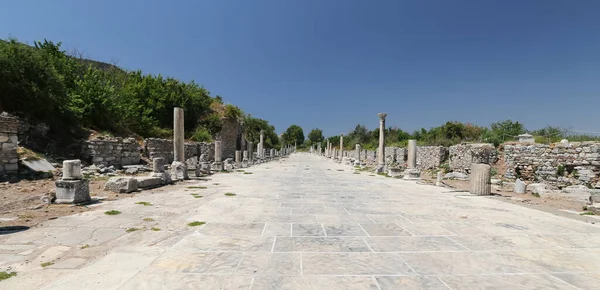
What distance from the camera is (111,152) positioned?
17453 millimetres

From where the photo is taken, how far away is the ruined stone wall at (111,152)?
16516 mm

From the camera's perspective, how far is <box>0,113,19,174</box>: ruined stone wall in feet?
34.8

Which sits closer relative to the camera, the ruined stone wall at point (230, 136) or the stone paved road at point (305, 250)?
the stone paved road at point (305, 250)

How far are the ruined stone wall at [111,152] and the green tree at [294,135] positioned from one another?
94605 millimetres

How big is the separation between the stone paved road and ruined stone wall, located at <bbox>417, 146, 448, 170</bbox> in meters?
17.9

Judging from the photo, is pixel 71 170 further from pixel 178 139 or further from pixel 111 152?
pixel 111 152

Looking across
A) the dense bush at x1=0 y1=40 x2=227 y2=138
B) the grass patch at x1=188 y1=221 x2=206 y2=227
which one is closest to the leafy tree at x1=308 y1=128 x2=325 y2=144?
the dense bush at x1=0 y1=40 x2=227 y2=138

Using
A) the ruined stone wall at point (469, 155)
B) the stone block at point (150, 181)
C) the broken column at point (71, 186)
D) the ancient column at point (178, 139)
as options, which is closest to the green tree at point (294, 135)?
the ruined stone wall at point (469, 155)

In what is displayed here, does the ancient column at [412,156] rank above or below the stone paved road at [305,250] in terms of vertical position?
above

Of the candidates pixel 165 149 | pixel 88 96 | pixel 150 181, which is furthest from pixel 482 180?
pixel 88 96

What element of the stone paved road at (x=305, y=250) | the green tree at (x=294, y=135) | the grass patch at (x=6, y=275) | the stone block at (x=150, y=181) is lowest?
the stone paved road at (x=305, y=250)

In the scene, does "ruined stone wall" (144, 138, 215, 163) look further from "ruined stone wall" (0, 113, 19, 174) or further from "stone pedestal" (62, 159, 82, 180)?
"stone pedestal" (62, 159, 82, 180)

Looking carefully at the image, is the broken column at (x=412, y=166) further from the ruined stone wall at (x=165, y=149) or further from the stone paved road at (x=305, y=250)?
the ruined stone wall at (x=165, y=149)

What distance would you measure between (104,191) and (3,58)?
34.1 feet
